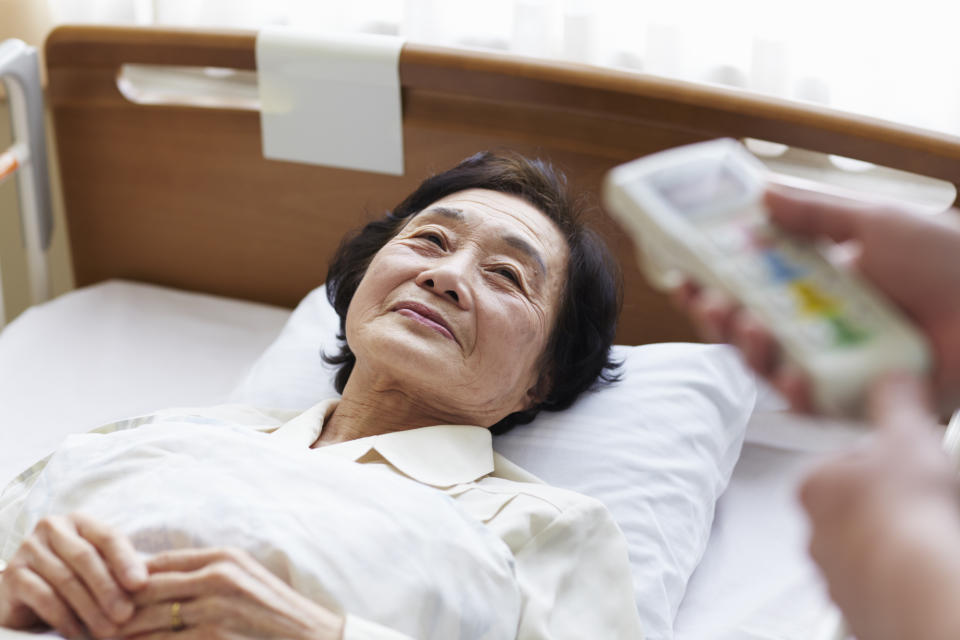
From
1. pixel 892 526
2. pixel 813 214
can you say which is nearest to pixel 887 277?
pixel 813 214

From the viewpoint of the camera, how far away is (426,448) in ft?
4.61

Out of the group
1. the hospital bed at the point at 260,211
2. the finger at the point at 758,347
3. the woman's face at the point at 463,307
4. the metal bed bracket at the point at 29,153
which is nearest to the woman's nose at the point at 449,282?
the woman's face at the point at 463,307

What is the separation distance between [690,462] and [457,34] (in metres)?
1.08

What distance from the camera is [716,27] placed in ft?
6.55

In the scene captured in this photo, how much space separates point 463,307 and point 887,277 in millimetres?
709

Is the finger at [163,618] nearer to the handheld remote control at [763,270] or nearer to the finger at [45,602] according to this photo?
the finger at [45,602]

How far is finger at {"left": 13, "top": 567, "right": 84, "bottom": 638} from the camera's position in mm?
1097

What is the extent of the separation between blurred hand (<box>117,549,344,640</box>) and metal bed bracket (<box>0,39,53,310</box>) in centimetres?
112

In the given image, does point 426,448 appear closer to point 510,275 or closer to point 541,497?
point 541,497

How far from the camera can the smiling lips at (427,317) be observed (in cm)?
142

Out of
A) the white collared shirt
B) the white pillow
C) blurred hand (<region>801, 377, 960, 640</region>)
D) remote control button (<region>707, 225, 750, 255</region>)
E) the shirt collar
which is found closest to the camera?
blurred hand (<region>801, 377, 960, 640</region>)

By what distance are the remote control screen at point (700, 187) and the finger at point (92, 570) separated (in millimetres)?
664

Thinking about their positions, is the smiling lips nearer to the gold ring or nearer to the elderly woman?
the elderly woman

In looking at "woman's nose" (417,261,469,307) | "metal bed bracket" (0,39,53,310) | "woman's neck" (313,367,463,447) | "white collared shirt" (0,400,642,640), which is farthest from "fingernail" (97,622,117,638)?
"metal bed bracket" (0,39,53,310)
